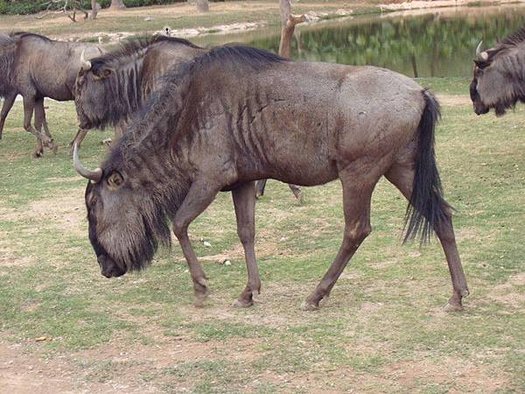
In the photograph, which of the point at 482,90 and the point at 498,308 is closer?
the point at 498,308

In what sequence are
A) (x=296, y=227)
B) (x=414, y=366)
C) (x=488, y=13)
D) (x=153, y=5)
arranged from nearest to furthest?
(x=414, y=366) → (x=296, y=227) → (x=488, y=13) → (x=153, y=5)

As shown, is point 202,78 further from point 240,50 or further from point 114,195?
point 114,195

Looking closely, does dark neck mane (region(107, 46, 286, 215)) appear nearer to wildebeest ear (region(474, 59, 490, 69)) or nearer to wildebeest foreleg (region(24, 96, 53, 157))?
wildebeest ear (region(474, 59, 490, 69))

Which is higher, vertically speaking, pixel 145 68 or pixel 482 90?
pixel 145 68

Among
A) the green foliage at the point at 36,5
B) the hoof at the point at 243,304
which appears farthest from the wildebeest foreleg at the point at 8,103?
the green foliage at the point at 36,5

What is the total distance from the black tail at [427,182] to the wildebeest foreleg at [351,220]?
1.06 ft

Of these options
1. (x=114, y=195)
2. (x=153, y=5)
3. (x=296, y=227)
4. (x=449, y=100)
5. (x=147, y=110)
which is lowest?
(x=153, y=5)

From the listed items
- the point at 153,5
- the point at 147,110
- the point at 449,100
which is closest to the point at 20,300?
the point at 147,110

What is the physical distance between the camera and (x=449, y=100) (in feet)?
56.9

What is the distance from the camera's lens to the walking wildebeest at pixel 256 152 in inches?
249

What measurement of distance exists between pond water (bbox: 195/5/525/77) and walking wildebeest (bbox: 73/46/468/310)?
16393 mm

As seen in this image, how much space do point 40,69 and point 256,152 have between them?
8732 mm

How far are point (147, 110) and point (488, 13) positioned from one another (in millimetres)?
35570

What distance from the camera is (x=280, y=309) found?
6727 mm
